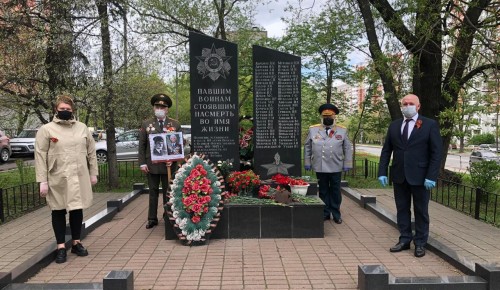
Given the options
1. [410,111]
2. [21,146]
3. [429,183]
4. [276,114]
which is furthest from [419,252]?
[21,146]

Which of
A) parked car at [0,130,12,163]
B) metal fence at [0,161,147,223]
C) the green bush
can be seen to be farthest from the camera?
parked car at [0,130,12,163]

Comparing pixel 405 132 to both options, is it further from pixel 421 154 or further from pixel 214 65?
pixel 214 65

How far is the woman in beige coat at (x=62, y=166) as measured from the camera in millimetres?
4730

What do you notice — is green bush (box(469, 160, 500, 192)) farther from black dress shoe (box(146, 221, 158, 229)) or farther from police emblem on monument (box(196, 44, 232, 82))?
black dress shoe (box(146, 221, 158, 229))

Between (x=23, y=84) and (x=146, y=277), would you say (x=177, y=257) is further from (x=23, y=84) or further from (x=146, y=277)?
(x=23, y=84)

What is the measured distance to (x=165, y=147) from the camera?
6.19m

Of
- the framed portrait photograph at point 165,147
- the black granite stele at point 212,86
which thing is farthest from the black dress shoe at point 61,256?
the black granite stele at point 212,86

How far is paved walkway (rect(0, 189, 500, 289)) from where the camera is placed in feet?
14.1

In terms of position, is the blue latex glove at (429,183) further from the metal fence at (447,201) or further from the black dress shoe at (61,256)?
the black dress shoe at (61,256)

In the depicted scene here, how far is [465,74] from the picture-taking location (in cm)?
1169

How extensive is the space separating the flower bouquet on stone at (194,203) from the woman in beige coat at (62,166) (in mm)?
1133

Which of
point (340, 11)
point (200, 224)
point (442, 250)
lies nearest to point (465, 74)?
point (340, 11)

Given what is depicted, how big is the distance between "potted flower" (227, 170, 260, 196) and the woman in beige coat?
2238mm

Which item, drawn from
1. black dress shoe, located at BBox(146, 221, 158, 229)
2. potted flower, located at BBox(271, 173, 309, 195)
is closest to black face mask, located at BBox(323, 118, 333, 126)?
potted flower, located at BBox(271, 173, 309, 195)
